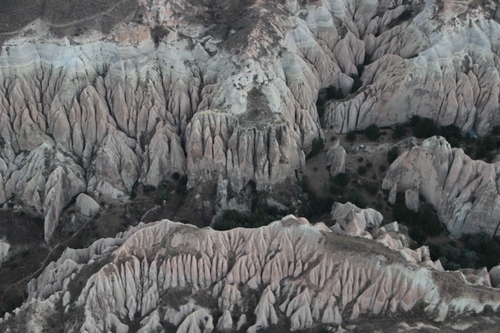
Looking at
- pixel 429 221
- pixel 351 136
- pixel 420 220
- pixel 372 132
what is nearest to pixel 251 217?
pixel 351 136

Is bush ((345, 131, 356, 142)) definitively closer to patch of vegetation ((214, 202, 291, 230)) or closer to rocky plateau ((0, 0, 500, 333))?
rocky plateau ((0, 0, 500, 333))

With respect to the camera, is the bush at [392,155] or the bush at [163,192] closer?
the bush at [163,192]

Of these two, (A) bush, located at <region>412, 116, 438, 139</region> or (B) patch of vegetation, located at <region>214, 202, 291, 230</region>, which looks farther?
(A) bush, located at <region>412, 116, 438, 139</region>

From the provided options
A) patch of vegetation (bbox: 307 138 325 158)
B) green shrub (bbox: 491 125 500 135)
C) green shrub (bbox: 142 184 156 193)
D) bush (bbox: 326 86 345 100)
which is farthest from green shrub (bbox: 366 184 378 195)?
green shrub (bbox: 142 184 156 193)

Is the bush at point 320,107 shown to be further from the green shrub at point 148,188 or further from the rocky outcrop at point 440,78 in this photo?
the green shrub at point 148,188

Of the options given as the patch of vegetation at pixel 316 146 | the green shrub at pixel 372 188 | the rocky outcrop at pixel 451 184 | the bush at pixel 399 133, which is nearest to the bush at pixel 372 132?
the bush at pixel 399 133

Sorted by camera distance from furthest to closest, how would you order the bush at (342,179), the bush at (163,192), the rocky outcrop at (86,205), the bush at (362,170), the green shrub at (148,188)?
the green shrub at (148,188) → the bush at (163,192) → the bush at (362,170) → the bush at (342,179) → the rocky outcrop at (86,205)

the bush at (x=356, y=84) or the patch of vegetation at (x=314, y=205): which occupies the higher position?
the bush at (x=356, y=84)
